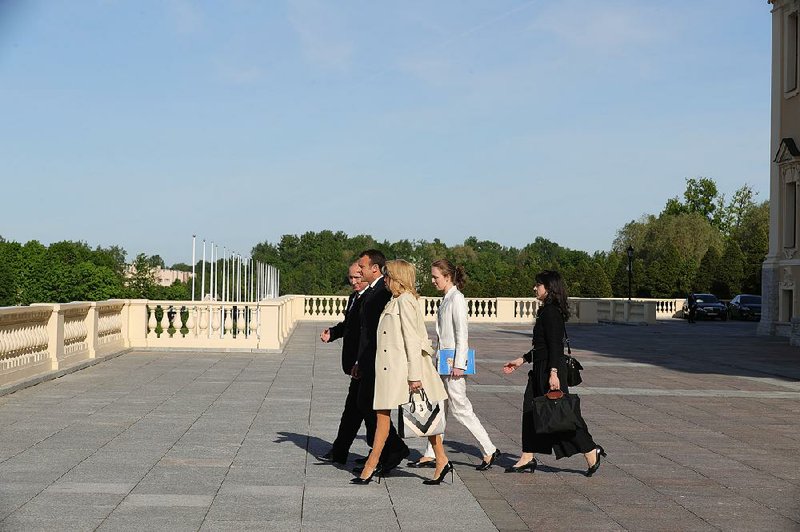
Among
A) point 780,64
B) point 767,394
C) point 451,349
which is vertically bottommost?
point 767,394

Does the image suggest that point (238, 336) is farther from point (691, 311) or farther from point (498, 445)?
point (691, 311)

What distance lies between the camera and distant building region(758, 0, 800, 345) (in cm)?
3644

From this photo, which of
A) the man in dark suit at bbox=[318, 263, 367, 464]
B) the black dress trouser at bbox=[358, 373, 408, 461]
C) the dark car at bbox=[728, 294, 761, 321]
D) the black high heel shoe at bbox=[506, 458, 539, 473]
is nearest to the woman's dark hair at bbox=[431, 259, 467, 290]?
the man in dark suit at bbox=[318, 263, 367, 464]

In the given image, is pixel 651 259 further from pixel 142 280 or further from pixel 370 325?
pixel 370 325

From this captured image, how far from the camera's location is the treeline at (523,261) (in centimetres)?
7394

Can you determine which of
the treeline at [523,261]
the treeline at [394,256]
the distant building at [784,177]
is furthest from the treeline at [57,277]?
the distant building at [784,177]

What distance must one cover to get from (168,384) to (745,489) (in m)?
9.76

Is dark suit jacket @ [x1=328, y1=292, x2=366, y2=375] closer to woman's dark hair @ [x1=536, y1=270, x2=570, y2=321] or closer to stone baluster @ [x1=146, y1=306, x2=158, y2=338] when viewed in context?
woman's dark hair @ [x1=536, y1=270, x2=570, y2=321]

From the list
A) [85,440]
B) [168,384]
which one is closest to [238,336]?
[168,384]

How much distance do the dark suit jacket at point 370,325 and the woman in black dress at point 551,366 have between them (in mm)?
1200

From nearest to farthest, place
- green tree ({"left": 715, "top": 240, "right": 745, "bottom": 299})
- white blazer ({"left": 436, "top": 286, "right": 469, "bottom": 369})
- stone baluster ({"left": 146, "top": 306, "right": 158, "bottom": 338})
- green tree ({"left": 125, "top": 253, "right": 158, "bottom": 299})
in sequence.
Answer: white blazer ({"left": 436, "top": 286, "right": 469, "bottom": 369}) → stone baluster ({"left": 146, "top": 306, "right": 158, "bottom": 338}) → green tree ({"left": 715, "top": 240, "right": 745, "bottom": 299}) → green tree ({"left": 125, "top": 253, "right": 158, "bottom": 299})

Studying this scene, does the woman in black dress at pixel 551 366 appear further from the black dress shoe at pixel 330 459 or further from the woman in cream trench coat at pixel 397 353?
the black dress shoe at pixel 330 459

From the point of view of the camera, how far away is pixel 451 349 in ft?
29.7

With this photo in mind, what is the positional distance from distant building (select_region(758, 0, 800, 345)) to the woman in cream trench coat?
3016 cm
